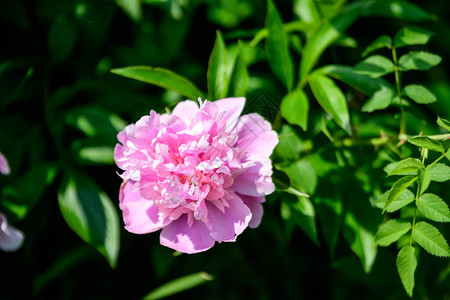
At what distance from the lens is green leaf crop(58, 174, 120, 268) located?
1.14m

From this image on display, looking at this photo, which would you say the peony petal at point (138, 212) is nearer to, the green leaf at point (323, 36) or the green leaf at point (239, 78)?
the green leaf at point (239, 78)

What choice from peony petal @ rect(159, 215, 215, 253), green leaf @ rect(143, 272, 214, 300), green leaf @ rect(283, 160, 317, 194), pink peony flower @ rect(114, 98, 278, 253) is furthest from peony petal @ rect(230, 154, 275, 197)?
green leaf @ rect(143, 272, 214, 300)

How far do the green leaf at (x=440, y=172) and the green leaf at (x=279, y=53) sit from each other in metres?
0.47

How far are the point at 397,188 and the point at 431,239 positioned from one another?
13 cm

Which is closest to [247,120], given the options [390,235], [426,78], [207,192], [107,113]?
[207,192]

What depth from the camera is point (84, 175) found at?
4.21 feet

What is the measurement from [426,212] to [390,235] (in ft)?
0.31

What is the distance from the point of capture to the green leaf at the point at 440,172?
2.91ft

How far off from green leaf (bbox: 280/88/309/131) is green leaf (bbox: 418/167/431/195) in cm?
27

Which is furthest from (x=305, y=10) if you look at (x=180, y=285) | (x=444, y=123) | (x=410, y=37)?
(x=180, y=285)

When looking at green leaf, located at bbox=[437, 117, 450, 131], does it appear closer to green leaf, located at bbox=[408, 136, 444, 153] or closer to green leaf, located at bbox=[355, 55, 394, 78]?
green leaf, located at bbox=[408, 136, 444, 153]

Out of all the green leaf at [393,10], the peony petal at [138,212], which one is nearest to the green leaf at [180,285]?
the peony petal at [138,212]

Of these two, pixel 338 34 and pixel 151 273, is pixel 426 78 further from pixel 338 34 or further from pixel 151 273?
pixel 151 273

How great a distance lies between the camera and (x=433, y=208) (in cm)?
91
